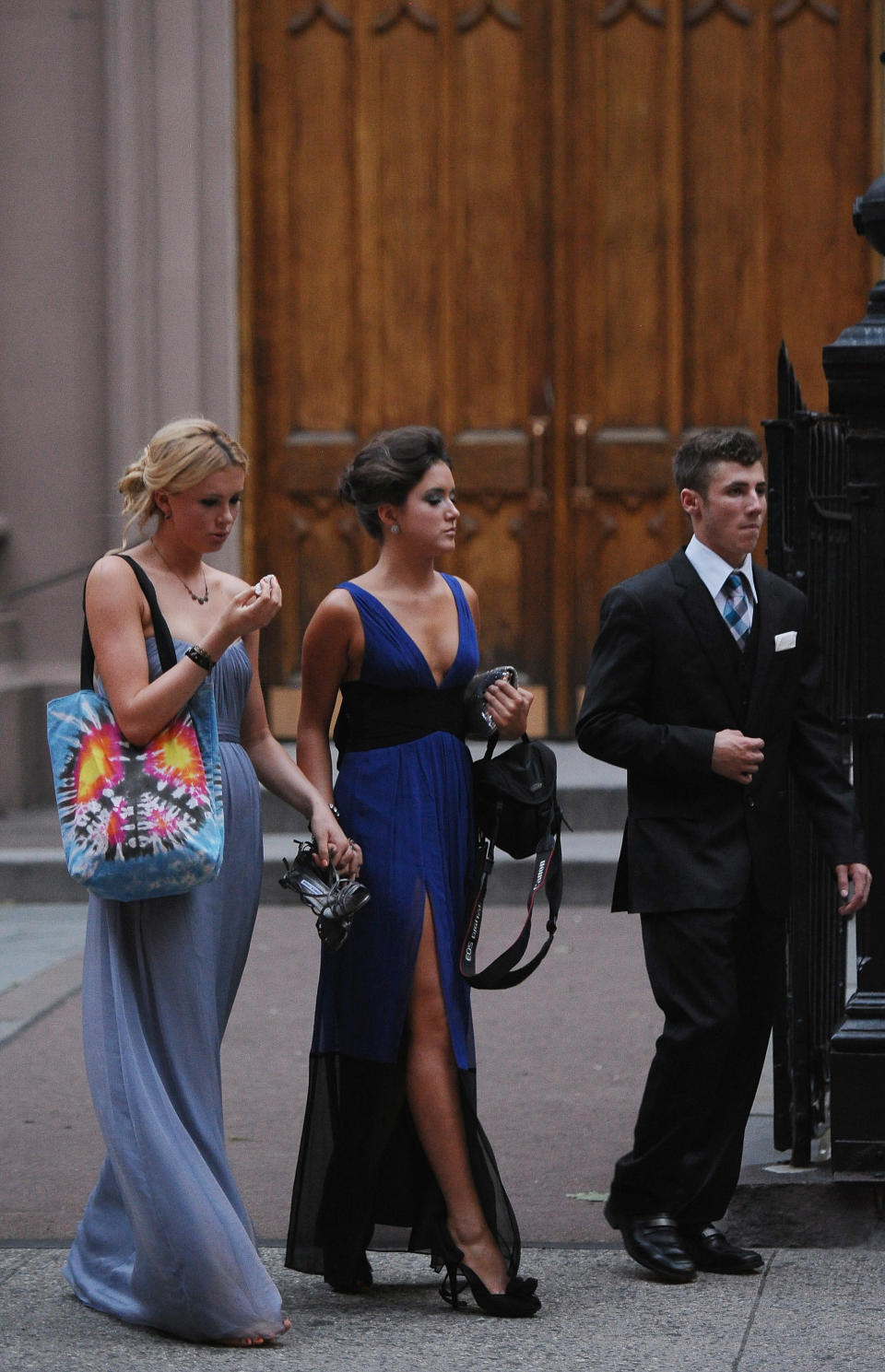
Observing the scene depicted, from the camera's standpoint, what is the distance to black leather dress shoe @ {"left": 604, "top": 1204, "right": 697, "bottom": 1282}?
15.9 ft

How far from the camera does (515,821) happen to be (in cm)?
487

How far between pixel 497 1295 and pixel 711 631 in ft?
4.97

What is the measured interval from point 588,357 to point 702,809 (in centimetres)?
600

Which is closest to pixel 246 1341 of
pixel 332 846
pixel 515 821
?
pixel 332 846

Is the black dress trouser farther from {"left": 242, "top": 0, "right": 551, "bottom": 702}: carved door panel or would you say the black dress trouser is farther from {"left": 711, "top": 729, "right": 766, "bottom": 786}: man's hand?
{"left": 242, "top": 0, "right": 551, "bottom": 702}: carved door panel

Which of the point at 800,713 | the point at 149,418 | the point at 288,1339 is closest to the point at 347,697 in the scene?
the point at 800,713

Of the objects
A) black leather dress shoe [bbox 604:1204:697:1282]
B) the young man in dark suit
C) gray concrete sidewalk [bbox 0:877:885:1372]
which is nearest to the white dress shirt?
the young man in dark suit

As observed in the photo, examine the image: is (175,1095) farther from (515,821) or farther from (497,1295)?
(515,821)

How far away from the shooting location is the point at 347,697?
4918 mm

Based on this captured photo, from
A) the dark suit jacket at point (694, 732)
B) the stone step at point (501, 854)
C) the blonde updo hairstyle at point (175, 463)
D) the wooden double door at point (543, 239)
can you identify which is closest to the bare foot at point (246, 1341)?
the dark suit jacket at point (694, 732)

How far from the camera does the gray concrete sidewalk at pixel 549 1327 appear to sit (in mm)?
4391

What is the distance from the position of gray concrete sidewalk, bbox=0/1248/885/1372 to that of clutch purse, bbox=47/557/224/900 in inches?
36.6

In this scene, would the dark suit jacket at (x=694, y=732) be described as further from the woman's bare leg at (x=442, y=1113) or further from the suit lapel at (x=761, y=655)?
the woman's bare leg at (x=442, y=1113)

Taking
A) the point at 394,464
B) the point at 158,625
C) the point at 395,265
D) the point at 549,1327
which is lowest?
the point at 549,1327
